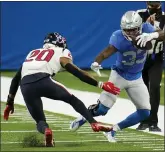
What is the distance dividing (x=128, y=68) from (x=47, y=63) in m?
1.62

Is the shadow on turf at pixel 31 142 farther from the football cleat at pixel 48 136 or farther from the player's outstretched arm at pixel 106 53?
the player's outstretched arm at pixel 106 53

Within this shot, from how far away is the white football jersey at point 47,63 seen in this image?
957 centimetres

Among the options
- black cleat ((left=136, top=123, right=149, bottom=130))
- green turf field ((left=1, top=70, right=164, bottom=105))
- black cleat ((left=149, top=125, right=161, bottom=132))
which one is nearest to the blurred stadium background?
green turf field ((left=1, top=70, right=164, bottom=105))

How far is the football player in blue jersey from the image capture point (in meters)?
10.3

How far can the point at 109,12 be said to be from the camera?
834 inches

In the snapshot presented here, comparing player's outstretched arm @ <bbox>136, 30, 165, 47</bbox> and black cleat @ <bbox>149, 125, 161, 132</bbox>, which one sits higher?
player's outstretched arm @ <bbox>136, 30, 165, 47</bbox>

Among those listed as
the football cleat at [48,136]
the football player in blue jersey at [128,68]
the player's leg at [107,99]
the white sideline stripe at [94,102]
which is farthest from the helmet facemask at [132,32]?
the white sideline stripe at [94,102]

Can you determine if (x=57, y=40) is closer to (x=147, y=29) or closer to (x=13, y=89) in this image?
(x=13, y=89)

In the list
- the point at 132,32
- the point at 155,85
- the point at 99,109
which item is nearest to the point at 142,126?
the point at 155,85

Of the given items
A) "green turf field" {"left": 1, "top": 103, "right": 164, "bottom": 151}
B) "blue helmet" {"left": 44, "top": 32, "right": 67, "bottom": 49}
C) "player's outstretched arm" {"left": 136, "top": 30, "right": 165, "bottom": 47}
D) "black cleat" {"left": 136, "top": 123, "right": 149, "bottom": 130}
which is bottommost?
"black cleat" {"left": 136, "top": 123, "right": 149, "bottom": 130}

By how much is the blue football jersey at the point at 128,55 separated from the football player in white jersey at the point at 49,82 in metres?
0.99

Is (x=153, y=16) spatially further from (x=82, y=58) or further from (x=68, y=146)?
(x=82, y=58)

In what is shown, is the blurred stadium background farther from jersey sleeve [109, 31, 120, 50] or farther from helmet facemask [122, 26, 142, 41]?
helmet facemask [122, 26, 142, 41]

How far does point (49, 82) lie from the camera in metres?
9.44
